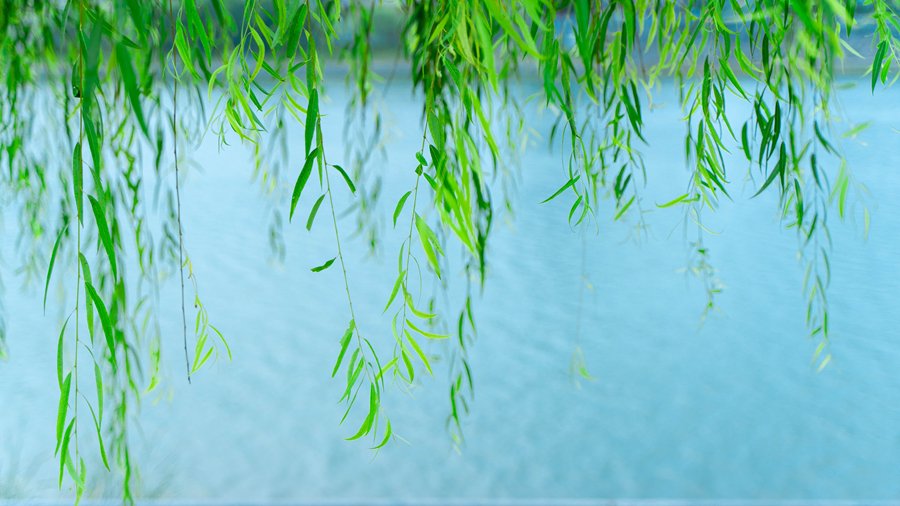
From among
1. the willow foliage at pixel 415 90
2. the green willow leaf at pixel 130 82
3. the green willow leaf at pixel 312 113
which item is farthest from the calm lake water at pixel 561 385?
the green willow leaf at pixel 130 82

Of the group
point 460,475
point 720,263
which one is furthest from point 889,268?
point 460,475

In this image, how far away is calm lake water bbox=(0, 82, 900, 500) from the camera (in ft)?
4.41

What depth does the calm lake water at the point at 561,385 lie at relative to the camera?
134 cm

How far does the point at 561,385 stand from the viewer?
64.9 inches

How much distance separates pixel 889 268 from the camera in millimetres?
1830

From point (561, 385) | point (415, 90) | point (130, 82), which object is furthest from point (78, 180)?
point (561, 385)

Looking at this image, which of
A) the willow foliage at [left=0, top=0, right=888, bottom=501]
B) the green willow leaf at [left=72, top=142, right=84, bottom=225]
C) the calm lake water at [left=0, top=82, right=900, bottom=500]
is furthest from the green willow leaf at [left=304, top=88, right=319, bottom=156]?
the calm lake water at [left=0, top=82, right=900, bottom=500]

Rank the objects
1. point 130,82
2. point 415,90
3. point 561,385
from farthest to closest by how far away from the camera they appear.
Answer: point 561,385
point 415,90
point 130,82

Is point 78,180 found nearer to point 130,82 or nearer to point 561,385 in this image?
point 130,82

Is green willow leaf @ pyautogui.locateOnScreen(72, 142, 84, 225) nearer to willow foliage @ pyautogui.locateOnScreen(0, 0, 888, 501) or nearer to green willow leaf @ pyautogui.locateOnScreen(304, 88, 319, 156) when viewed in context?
willow foliage @ pyautogui.locateOnScreen(0, 0, 888, 501)

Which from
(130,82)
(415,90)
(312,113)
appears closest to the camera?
(130,82)

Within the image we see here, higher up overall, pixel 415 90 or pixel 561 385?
pixel 415 90

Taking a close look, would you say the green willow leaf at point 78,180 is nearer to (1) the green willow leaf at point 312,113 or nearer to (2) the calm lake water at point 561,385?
(1) the green willow leaf at point 312,113

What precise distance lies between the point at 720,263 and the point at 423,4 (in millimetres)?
1800
